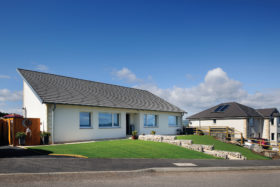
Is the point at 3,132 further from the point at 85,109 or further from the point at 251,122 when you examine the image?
the point at 251,122

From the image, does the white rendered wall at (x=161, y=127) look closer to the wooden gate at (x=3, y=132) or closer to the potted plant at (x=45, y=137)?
the potted plant at (x=45, y=137)

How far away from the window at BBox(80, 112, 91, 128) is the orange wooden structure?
11.2 ft

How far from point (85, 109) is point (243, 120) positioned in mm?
26556

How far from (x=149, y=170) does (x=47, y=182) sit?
3.83 meters

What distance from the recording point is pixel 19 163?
9.02m

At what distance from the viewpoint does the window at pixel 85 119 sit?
61.2ft

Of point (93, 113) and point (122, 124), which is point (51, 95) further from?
point (122, 124)

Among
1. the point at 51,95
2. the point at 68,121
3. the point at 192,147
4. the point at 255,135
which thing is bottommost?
the point at 255,135

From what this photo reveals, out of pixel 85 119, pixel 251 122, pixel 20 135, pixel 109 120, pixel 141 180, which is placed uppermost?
pixel 85 119

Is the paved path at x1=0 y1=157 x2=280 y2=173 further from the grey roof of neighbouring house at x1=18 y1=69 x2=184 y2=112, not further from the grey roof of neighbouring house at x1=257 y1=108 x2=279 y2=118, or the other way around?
the grey roof of neighbouring house at x1=257 y1=108 x2=279 y2=118

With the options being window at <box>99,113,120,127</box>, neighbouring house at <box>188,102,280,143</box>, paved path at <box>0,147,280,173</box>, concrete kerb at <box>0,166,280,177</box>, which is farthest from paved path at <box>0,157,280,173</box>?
neighbouring house at <box>188,102,280,143</box>

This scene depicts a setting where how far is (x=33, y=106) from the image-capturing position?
1817cm

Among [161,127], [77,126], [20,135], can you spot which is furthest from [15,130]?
[161,127]

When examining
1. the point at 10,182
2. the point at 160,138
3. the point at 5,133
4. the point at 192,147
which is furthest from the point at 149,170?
the point at 5,133
